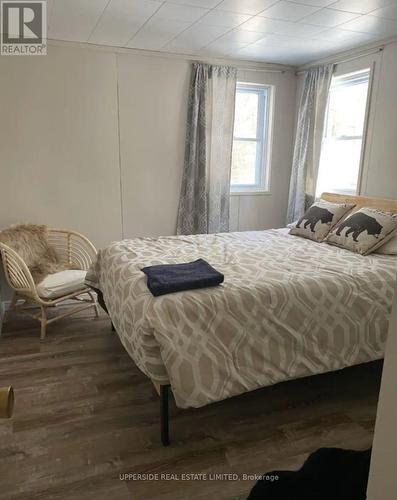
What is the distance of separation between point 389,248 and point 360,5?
167 cm

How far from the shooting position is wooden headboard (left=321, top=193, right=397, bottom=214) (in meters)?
3.09

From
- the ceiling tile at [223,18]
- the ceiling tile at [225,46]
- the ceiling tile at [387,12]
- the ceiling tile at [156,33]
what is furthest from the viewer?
the ceiling tile at [225,46]

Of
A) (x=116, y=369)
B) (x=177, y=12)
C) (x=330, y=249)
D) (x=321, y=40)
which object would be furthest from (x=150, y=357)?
(x=321, y=40)

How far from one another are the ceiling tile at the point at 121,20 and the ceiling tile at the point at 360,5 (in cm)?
121

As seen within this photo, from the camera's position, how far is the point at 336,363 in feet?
6.86

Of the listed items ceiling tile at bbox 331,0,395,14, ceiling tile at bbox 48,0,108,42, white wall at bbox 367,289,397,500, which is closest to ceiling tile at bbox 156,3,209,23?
ceiling tile at bbox 48,0,108,42

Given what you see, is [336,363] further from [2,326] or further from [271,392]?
[2,326]

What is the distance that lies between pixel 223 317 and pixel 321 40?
2743 millimetres

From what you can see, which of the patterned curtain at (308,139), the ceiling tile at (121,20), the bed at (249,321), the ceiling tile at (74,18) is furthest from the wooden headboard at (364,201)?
the ceiling tile at (74,18)

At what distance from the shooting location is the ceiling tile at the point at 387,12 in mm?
2527

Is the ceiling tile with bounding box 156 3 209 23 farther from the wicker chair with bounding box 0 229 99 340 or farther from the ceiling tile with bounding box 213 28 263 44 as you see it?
the wicker chair with bounding box 0 229 99 340

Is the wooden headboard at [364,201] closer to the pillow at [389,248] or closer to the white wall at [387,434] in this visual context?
the pillow at [389,248]

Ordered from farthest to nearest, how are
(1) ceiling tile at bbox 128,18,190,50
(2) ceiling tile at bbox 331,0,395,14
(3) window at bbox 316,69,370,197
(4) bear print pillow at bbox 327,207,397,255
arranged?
(3) window at bbox 316,69,370,197 < (1) ceiling tile at bbox 128,18,190,50 < (4) bear print pillow at bbox 327,207,397,255 < (2) ceiling tile at bbox 331,0,395,14

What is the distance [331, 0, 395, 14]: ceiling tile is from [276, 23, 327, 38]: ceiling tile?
0.39m
